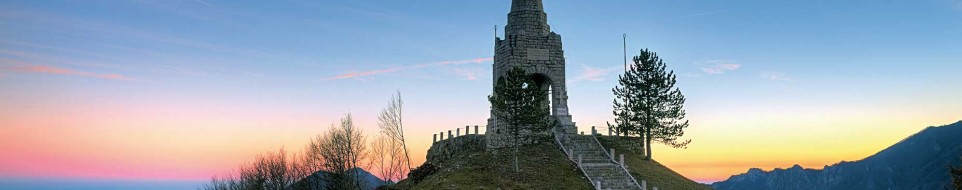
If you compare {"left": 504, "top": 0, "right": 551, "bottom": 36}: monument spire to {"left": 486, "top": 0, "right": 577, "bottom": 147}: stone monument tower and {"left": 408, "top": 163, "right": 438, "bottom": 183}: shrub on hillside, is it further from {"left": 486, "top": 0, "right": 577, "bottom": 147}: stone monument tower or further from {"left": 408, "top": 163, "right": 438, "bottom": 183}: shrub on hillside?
{"left": 408, "top": 163, "right": 438, "bottom": 183}: shrub on hillside

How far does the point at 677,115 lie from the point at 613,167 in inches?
391

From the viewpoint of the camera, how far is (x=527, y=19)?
47.8 meters

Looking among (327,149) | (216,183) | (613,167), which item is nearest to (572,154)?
(613,167)

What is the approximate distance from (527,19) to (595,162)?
449 inches

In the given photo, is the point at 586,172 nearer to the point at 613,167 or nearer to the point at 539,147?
the point at 613,167

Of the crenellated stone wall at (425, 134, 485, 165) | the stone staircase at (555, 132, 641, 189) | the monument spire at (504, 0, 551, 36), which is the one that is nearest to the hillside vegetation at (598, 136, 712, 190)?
the stone staircase at (555, 132, 641, 189)

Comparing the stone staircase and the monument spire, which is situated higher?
the monument spire

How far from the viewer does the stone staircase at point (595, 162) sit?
38.7m

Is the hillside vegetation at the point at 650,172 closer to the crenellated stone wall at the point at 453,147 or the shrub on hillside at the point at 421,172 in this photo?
the crenellated stone wall at the point at 453,147

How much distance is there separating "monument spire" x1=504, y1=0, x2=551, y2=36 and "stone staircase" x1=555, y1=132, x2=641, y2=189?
7.41 m

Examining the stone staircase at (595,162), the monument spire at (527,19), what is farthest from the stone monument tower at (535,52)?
the stone staircase at (595,162)

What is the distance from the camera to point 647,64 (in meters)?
49.5

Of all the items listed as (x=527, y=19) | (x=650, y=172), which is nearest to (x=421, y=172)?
(x=527, y=19)

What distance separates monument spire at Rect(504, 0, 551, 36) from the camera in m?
47.7
